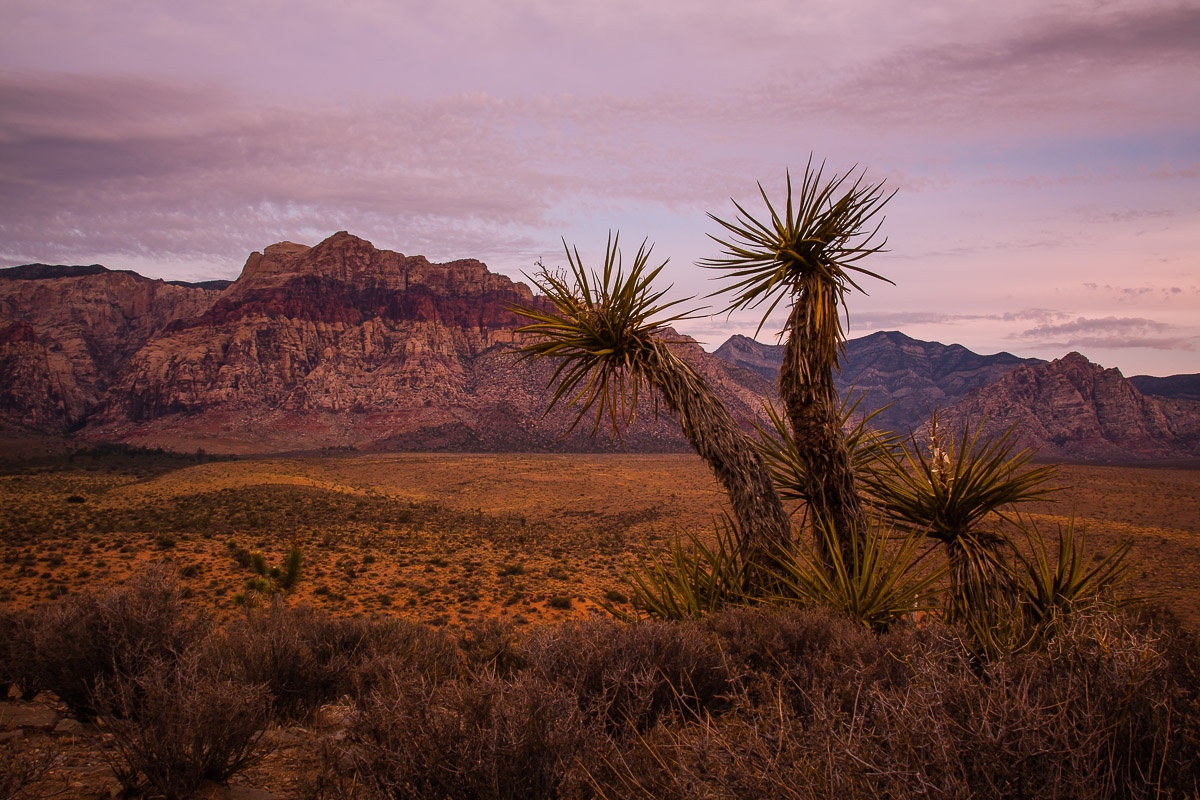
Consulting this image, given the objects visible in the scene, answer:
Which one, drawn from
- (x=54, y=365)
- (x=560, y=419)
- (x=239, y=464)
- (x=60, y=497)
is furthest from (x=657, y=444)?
(x=54, y=365)

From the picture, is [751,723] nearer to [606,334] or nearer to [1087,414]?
[606,334]

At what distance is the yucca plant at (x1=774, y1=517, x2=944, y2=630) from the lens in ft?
15.6

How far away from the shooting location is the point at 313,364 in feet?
394

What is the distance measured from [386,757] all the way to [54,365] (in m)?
158

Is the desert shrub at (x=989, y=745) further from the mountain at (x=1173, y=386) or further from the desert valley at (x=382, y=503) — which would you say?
the mountain at (x=1173, y=386)

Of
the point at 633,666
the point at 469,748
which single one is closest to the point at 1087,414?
the point at 633,666

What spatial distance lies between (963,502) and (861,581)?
5.19ft

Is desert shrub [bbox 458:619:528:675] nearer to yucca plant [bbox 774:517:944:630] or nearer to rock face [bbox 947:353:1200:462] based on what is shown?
yucca plant [bbox 774:517:944:630]

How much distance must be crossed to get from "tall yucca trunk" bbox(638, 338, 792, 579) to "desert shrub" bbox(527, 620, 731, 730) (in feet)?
5.76

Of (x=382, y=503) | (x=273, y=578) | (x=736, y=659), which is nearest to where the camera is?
(x=736, y=659)

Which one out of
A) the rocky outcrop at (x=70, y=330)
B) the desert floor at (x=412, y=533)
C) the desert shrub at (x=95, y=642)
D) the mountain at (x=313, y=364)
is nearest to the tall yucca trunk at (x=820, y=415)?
the desert floor at (x=412, y=533)

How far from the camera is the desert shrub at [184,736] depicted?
9.80ft

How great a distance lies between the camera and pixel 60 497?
31.1 metres

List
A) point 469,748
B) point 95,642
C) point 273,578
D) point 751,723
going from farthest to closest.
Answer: point 273,578, point 95,642, point 751,723, point 469,748
